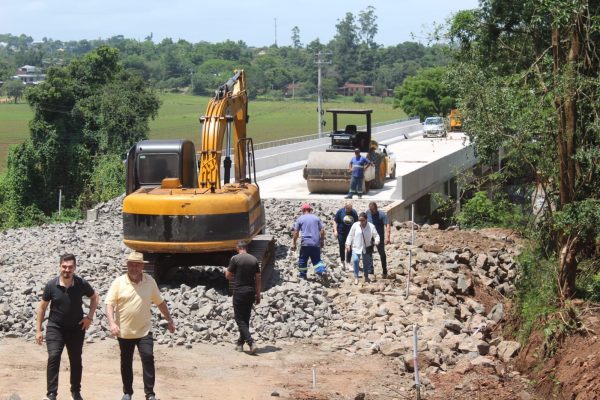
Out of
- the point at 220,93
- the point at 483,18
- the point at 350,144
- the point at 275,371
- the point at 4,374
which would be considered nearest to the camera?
the point at 4,374

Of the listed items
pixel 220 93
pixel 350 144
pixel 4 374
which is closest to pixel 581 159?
pixel 220 93

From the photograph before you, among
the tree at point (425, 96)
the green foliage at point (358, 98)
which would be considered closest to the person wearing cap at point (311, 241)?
the tree at point (425, 96)

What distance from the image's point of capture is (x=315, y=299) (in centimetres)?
1656

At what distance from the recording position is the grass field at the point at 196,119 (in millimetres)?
98231

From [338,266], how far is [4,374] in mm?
8640

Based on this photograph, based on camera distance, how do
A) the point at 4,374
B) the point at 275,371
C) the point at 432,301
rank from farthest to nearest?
the point at 432,301
the point at 275,371
the point at 4,374

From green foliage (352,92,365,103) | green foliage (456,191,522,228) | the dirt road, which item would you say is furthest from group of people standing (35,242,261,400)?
green foliage (352,92,365,103)

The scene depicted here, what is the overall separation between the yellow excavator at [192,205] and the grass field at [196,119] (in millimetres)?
60380

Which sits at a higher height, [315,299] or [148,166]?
[148,166]

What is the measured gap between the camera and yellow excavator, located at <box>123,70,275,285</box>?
16453 millimetres

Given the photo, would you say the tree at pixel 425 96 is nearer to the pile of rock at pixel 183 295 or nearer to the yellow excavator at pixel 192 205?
the pile of rock at pixel 183 295

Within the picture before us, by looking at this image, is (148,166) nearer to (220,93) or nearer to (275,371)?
(220,93)

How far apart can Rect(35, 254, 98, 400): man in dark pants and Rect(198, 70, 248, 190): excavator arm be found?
6927 mm

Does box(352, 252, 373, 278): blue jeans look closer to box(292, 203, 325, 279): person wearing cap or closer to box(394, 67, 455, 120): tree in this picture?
box(292, 203, 325, 279): person wearing cap
